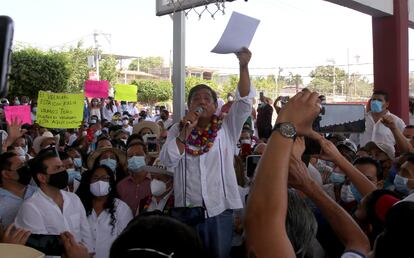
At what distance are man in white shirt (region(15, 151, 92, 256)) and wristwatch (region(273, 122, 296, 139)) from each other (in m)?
2.25

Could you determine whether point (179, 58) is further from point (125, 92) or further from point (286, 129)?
point (125, 92)

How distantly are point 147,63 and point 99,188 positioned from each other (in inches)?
2782

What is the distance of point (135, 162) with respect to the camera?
4.31m

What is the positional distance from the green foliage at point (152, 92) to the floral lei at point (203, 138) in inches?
1263

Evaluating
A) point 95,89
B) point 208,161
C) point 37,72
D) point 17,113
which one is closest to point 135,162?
point 208,161

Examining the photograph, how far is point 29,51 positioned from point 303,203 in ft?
61.6

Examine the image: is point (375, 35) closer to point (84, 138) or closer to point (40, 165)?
point (84, 138)

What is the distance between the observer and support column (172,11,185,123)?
4.60 m

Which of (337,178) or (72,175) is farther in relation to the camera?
(72,175)

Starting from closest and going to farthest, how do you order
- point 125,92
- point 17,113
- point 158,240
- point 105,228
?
1. point 158,240
2. point 105,228
3. point 17,113
4. point 125,92

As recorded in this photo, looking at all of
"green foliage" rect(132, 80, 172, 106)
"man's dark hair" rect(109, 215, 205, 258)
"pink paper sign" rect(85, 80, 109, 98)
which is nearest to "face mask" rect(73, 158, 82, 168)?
"man's dark hair" rect(109, 215, 205, 258)

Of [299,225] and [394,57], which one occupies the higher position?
[394,57]

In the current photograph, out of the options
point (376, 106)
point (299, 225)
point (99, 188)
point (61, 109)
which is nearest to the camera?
Answer: point (299, 225)

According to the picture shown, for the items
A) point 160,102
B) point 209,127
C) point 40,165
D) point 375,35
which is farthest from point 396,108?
point 160,102
